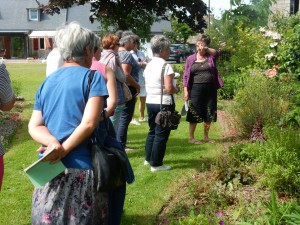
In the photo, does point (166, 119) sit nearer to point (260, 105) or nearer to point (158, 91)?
point (158, 91)

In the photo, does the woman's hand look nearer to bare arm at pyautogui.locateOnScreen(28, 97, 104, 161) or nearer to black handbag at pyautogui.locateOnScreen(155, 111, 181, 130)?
bare arm at pyautogui.locateOnScreen(28, 97, 104, 161)

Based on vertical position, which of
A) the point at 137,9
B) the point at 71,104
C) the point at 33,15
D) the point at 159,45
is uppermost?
the point at 33,15

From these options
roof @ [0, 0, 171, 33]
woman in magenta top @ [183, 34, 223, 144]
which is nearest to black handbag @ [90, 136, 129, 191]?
woman in magenta top @ [183, 34, 223, 144]

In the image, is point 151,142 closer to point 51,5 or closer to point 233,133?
point 233,133

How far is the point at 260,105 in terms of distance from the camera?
7242 mm

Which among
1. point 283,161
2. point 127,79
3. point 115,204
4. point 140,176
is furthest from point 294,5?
point 115,204

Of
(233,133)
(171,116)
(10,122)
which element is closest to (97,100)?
(171,116)

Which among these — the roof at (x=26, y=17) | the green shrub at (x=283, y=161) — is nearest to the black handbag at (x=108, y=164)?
the green shrub at (x=283, y=161)

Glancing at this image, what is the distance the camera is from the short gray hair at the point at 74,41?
2883 mm

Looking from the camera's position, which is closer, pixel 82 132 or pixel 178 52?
pixel 82 132

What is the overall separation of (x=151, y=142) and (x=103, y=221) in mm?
3290

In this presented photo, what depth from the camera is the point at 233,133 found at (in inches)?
325

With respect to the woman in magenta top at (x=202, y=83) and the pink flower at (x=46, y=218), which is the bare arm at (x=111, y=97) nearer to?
the pink flower at (x=46, y=218)

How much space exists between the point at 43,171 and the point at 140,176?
10.4ft
